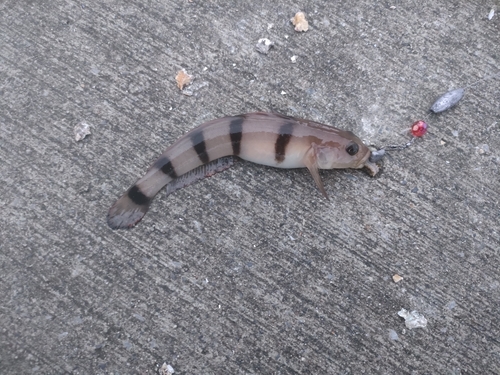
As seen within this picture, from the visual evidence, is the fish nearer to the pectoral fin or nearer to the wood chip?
the pectoral fin

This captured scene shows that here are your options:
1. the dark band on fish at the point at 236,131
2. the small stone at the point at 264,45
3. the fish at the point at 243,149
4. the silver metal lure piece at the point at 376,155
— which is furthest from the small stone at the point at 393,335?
the small stone at the point at 264,45

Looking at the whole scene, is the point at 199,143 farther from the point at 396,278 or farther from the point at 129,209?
the point at 396,278

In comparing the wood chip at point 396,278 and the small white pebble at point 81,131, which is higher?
the small white pebble at point 81,131

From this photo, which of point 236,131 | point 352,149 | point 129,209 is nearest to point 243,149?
point 236,131

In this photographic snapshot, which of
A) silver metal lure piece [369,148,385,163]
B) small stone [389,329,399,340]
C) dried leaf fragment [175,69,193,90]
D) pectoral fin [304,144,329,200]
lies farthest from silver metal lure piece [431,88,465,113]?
dried leaf fragment [175,69,193,90]

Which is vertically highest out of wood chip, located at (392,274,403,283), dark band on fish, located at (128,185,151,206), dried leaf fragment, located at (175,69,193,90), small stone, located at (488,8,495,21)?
small stone, located at (488,8,495,21)

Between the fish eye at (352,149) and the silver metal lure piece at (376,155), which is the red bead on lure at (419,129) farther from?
the fish eye at (352,149)

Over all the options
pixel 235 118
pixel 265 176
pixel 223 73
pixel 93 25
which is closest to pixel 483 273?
pixel 265 176
